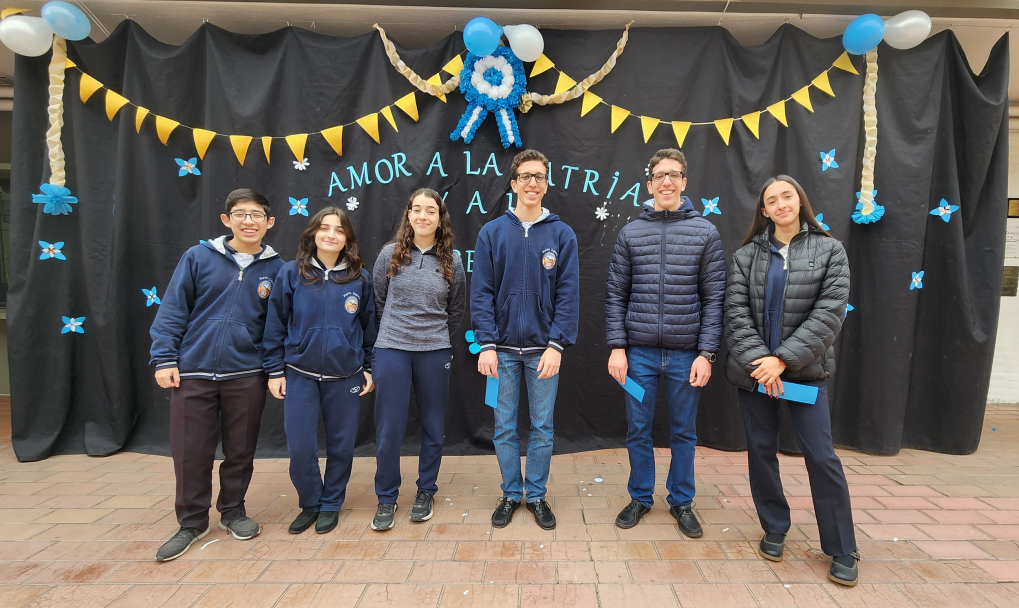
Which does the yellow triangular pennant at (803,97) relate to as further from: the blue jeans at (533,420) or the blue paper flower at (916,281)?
the blue jeans at (533,420)

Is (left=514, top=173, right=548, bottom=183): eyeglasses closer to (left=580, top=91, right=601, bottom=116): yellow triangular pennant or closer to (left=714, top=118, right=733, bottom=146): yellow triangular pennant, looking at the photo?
(left=580, top=91, right=601, bottom=116): yellow triangular pennant

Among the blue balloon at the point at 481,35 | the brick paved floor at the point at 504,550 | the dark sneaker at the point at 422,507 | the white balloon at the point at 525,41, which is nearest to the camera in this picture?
the brick paved floor at the point at 504,550

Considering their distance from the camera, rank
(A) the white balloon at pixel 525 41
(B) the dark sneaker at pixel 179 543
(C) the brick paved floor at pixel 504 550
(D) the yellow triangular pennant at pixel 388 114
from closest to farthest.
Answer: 1. (C) the brick paved floor at pixel 504 550
2. (B) the dark sneaker at pixel 179 543
3. (A) the white balloon at pixel 525 41
4. (D) the yellow triangular pennant at pixel 388 114


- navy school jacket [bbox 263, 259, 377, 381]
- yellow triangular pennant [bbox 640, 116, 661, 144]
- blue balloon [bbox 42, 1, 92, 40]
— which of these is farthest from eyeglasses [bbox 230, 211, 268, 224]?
yellow triangular pennant [bbox 640, 116, 661, 144]

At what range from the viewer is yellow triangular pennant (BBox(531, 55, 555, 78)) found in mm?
3619

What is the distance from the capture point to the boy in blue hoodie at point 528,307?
263 cm

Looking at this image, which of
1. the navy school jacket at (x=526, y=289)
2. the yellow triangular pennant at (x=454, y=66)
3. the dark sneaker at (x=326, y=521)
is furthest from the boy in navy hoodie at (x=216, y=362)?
the yellow triangular pennant at (x=454, y=66)

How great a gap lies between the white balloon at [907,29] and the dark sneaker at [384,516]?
4.63 m

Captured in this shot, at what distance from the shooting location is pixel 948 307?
3.79 metres

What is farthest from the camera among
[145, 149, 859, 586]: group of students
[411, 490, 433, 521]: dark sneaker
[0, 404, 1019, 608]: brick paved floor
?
[411, 490, 433, 521]: dark sneaker

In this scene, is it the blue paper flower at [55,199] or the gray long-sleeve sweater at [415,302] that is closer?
the gray long-sleeve sweater at [415,302]

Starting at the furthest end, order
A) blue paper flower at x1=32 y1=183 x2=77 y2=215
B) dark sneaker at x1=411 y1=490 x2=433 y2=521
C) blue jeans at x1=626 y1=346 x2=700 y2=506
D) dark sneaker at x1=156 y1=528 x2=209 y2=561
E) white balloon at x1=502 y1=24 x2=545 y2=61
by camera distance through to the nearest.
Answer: blue paper flower at x1=32 y1=183 x2=77 y2=215 → white balloon at x1=502 y1=24 x2=545 y2=61 → dark sneaker at x1=411 y1=490 x2=433 y2=521 → blue jeans at x1=626 y1=346 x2=700 y2=506 → dark sneaker at x1=156 y1=528 x2=209 y2=561

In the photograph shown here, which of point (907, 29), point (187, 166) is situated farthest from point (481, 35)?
point (907, 29)

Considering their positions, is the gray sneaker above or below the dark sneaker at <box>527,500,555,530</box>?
below
